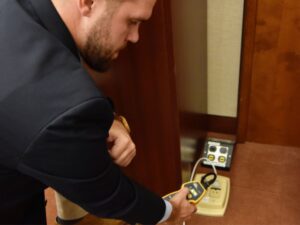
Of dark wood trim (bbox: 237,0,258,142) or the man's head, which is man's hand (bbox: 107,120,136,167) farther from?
dark wood trim (bbox: 237,0,258,142)

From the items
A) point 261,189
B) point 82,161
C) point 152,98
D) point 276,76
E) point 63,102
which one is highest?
point 63,102

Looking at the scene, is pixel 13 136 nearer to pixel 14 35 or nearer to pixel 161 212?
pixel 14 35

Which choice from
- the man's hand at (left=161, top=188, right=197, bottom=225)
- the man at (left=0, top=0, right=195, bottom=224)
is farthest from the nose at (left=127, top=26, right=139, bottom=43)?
the man's hand at (left=161, top=188, right=197, bottom=225)

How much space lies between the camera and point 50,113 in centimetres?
59

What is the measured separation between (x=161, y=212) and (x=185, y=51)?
22.0 inches

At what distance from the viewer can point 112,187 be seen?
28.3 inches

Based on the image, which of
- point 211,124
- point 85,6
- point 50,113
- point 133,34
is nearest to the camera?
point 50,113

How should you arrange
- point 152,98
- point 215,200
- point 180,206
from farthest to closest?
point 215,200, point 152,98, point 180,206

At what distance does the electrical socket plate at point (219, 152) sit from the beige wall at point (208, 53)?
149 mm

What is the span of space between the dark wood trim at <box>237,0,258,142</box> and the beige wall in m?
0.05

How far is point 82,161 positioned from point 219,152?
1.13 metres

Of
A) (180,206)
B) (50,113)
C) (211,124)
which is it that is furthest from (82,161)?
(211,124)

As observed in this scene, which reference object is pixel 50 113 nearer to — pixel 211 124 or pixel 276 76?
pixel 276 76

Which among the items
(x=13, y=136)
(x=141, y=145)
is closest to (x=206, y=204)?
(x=141, y=145)
